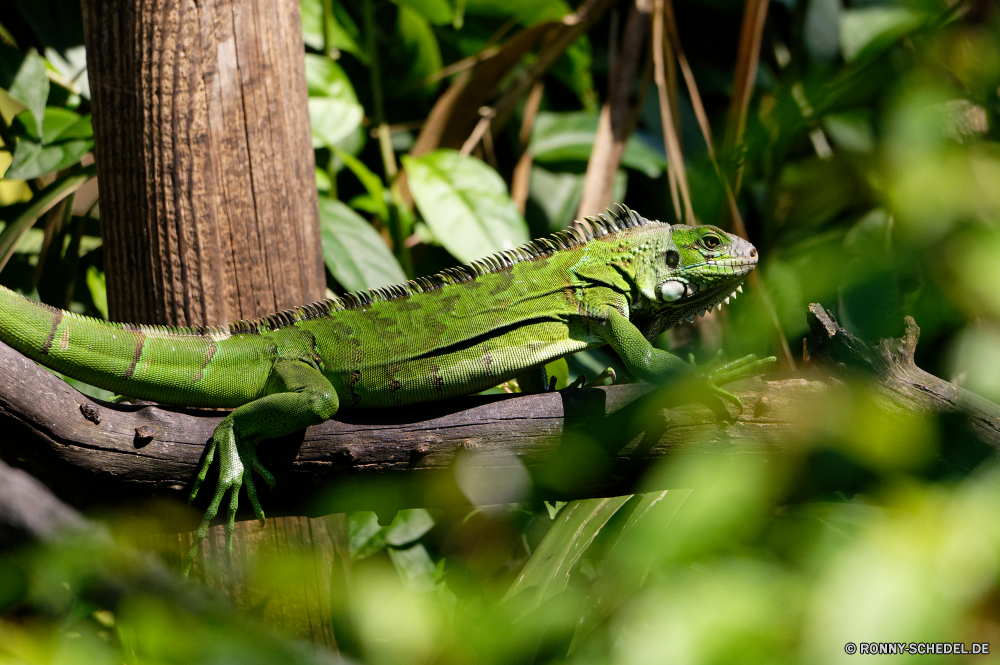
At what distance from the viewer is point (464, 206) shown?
3.51 m

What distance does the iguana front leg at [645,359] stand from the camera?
78.7 inches

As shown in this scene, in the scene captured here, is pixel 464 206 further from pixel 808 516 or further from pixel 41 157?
pixel 808 516

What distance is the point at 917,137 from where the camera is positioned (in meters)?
0.60

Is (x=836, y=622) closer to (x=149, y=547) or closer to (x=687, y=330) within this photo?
(x=687, y=330)

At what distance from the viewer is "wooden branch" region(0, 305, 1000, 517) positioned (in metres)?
1.79

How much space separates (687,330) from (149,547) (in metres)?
2.03

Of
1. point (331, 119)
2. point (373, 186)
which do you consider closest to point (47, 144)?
point (331, 119)

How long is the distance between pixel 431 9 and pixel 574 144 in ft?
3.60

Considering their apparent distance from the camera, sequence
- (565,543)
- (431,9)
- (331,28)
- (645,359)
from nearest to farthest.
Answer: (565,543), (645,359), (331,28), (431,9)

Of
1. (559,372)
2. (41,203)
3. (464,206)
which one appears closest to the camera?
(559,372)

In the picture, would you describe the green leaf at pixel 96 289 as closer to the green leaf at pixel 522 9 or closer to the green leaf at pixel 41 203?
the green leaf at pixel 41 203

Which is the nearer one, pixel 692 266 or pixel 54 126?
pixel 692 266

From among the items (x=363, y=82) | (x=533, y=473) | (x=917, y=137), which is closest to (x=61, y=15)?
(x=363, y=82)

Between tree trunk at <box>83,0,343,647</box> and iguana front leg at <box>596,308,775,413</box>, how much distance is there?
46.3 inches
